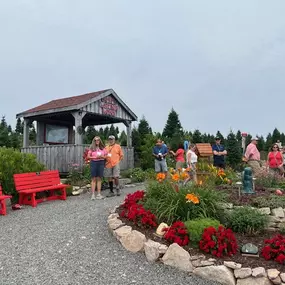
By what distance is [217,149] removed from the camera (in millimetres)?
11047

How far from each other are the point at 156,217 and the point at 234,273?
1617mm

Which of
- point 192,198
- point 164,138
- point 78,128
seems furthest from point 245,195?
point 164,138

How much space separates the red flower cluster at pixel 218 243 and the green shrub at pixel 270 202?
1701 millimetres

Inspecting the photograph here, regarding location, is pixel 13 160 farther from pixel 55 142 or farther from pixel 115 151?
pixel 55 142

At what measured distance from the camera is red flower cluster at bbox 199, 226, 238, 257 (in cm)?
386

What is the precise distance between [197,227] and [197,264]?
60 cm

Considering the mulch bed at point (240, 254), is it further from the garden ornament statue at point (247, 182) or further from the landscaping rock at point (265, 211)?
the garden ornament statue at point (247, 182)

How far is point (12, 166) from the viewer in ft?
25.4

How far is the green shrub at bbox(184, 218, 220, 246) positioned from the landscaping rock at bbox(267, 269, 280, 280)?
0.94 metres

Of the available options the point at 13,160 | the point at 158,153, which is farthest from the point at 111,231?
the point at 158,153

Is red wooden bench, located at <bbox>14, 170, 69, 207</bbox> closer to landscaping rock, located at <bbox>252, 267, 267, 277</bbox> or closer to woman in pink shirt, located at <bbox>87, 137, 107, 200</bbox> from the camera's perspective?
woman in pink shirt, located at <bbox>87, 137, 107, 200</bbox>

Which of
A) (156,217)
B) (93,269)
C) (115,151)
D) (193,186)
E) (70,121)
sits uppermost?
(70,121)

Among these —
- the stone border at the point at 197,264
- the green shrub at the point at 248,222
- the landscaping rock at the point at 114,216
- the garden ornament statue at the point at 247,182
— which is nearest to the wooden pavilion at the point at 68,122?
the landscaping rock at the point at 114,216

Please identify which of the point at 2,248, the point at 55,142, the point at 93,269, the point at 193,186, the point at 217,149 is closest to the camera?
the point at 93,269
